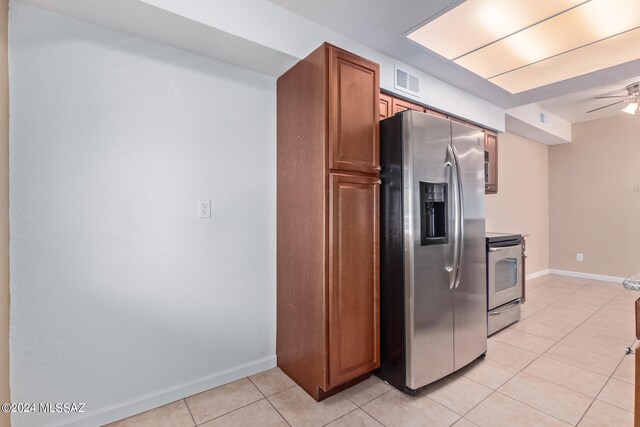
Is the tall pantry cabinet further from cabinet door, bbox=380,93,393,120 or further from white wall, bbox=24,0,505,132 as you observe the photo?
cabinet door, bbox=380,93,393,120

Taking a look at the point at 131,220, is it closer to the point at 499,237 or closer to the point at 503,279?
the point at 499,237

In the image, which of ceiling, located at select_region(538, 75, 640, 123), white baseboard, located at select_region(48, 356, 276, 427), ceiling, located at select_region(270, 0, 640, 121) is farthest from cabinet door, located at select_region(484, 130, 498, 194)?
white baseboard, located at select_region(48, 356, 276, 427)

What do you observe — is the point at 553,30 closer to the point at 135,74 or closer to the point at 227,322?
the point at 135,74

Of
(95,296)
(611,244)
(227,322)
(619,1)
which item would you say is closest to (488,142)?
(619,1)

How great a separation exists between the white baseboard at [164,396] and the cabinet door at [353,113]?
159cm

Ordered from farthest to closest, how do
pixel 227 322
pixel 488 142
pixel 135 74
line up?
pixel 488 142, pixel 227 322, pixel 135 74

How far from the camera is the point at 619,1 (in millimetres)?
2041

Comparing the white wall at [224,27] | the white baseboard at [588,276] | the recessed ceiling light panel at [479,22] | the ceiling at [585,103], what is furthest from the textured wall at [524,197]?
the white wall at [224,27]

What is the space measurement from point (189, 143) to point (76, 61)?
703 mm

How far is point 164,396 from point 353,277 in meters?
1.40

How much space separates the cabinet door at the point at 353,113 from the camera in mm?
1847

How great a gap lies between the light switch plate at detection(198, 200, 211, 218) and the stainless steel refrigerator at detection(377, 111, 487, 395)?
1.21m

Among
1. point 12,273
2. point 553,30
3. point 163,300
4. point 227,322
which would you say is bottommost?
point 227,322

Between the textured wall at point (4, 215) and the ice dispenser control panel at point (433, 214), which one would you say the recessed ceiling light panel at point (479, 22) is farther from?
the textured wall at point (4, 215)
